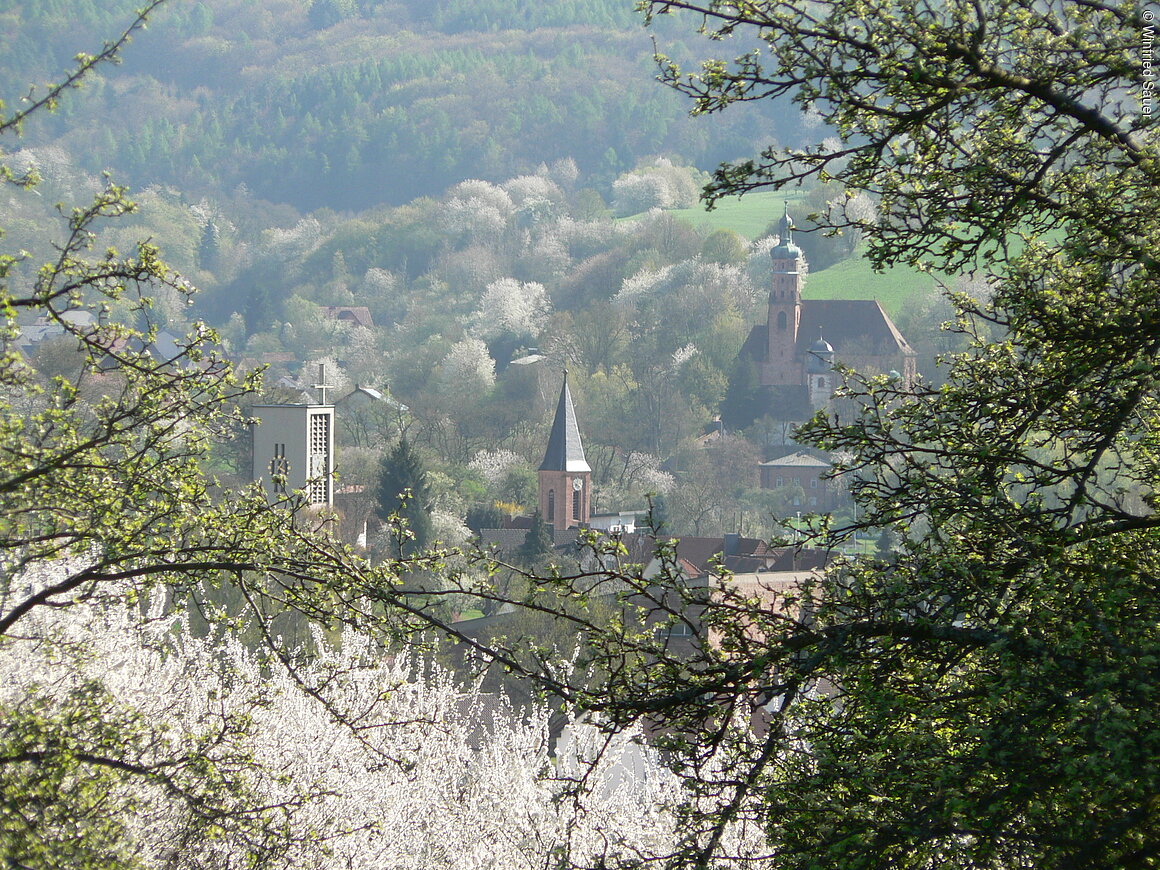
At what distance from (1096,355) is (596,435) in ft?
210

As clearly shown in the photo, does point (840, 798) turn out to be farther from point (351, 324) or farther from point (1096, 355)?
point (351, 324)

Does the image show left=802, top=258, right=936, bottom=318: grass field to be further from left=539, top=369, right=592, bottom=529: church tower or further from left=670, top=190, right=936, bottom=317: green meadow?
left=539, top=369, right=592, bottom=529: church tower

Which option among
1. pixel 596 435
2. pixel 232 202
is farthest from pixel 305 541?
pixel 232 202

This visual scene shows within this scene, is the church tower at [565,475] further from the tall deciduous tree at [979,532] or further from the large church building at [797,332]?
the tall deciduous tree at [979,532]

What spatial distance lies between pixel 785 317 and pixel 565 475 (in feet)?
110

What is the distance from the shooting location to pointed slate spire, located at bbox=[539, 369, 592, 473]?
58.1 m

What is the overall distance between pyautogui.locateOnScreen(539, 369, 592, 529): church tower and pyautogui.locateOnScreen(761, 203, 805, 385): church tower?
29677mm

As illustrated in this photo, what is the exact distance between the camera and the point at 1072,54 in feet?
18.1

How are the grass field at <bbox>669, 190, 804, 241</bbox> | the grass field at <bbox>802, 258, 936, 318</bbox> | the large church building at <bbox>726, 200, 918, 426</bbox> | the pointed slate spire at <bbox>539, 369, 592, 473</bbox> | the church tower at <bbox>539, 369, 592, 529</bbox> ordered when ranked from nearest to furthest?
1. the church tower at <bbox>539, 369, 592, 529</bbox>
2. the pointed slate spire at <bbox>539, 369, 592, 473</bbox>
3. the large church building at <bbox>726, 200, 918, 426</bbox>
4. the grass field at <bbox>802, 258, 936, 318</bbox>
5. the grass field at <bbox>669, 190, 804, 241</bbox>

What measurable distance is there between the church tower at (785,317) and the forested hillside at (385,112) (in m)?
33.4

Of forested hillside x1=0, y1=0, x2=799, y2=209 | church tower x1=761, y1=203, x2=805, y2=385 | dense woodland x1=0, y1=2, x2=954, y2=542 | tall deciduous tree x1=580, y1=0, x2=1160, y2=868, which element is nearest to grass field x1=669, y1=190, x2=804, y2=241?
dense woodland x1=0, y1=2, x2=954, y2=542

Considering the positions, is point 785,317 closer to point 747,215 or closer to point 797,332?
point 797,332

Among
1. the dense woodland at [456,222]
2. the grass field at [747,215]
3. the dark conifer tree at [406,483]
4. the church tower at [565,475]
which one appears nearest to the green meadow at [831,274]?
the grass field at [747,215]

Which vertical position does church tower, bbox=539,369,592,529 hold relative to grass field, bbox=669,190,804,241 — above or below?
below
